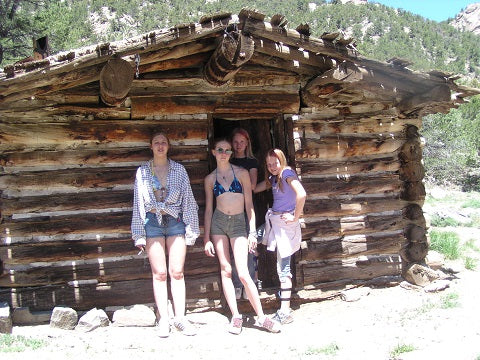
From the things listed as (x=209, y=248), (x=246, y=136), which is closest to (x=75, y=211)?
(x=209, y=248)

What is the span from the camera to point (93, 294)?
551 cm

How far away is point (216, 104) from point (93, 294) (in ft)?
8.84

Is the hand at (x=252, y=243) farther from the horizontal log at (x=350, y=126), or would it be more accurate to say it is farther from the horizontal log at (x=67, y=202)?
the horizontal log at (x=350, y=126)

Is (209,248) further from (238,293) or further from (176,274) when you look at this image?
(238,293)

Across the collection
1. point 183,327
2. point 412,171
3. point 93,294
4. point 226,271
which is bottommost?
point 183,327

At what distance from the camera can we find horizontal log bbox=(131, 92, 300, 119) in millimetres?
5605

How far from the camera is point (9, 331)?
497 centimetres

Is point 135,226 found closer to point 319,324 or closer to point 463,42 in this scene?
point 319,324

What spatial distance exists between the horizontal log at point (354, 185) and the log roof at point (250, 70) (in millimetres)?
986

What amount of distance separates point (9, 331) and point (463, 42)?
285 ft

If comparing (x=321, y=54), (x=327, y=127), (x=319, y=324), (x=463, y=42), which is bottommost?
(x=319, y=324)

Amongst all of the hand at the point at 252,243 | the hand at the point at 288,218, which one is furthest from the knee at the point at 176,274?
the hand at the point at 288,218

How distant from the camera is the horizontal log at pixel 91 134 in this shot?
528 cm

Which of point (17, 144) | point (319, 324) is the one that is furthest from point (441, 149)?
point (17, 144)
